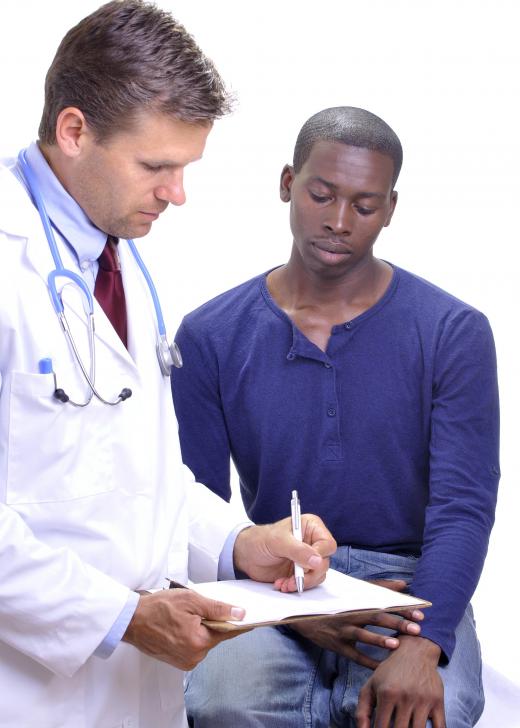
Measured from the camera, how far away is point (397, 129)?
10.8 ft

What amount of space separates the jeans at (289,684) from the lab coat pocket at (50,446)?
53 cm

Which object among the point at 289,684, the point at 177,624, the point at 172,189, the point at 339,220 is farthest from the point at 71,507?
the point at 339,220

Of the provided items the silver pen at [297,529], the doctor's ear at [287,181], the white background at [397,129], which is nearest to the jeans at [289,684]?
the silver pen at [297,529]

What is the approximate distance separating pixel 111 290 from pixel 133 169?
0.71 ft

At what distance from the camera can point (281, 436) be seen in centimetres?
221

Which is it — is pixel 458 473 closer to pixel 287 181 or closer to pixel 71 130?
pixel 287 181

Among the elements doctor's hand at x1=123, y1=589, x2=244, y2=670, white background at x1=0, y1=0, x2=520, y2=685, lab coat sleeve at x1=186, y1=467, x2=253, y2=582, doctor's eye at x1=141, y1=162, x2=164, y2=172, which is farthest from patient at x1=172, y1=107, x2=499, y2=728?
white background at x1=0, y1=0, x2=520, y2=685

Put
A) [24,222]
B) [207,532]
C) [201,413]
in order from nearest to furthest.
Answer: [24,222] → [207,532] → [201,413]

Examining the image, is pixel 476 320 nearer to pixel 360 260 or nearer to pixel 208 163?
pixel 360 260

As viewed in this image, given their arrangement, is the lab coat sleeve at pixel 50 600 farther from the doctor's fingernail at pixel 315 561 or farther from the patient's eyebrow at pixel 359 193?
the patient's eyebrow at pixel 359 193

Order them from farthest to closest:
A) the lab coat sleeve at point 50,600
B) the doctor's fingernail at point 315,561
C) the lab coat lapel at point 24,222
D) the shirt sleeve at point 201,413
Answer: the shirt sleeve at point 201,413 < the doctor's fingernail at point 315,561 < the lab coat lapel at point 24,222 < the lab coat sleeve at point 50,600

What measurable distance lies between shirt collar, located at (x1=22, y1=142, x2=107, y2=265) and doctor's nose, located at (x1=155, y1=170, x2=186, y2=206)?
0.37 feet

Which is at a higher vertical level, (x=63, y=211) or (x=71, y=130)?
(x=71, y=130)

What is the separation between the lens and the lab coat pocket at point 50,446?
1583 mm
